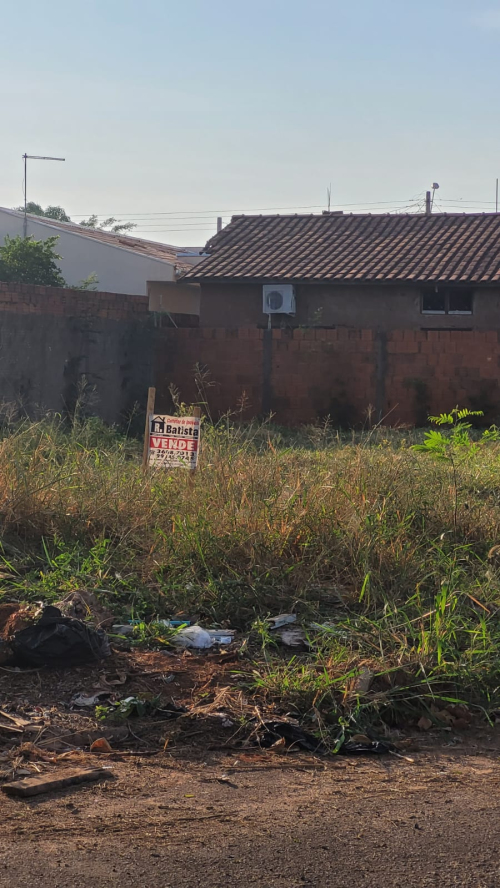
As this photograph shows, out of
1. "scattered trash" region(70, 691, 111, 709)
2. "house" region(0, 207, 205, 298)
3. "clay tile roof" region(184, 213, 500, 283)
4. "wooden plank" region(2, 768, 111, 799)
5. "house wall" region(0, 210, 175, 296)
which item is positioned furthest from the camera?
"house wall" region(0, 210, 175, 296)

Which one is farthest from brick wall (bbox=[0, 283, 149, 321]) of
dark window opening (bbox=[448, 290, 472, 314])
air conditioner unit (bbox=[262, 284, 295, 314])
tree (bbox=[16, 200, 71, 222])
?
tree (bbox=[16, 200, 71, 222])

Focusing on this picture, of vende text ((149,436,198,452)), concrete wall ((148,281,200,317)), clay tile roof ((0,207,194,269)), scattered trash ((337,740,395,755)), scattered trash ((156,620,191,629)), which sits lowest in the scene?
scattered trash ((337,740,395,755))

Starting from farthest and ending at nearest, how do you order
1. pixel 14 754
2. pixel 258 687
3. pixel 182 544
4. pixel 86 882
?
1. pixel 182 544
2. pixel 258 687
3. pixel 14 754
4. pixel 86 882

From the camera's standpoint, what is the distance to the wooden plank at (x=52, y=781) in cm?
321

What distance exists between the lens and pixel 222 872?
2750 millimetres

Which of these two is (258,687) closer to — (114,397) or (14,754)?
(14,754)

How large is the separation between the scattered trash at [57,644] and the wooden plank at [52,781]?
1.03 meters

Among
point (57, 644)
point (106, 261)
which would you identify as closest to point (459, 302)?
point (106, 261)

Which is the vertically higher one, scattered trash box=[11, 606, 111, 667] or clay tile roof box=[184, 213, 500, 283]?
clay tile roof box=[184, 213, 500, 283]

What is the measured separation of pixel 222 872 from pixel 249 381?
548 inches

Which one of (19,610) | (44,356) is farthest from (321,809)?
(44,356)

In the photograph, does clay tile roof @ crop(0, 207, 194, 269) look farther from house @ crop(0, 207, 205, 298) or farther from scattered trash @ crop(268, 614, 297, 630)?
scattered trash @ crop(268, 614, 297, 630)

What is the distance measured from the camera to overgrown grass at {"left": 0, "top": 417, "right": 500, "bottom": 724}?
4.35 metres

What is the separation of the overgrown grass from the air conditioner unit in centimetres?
1358
